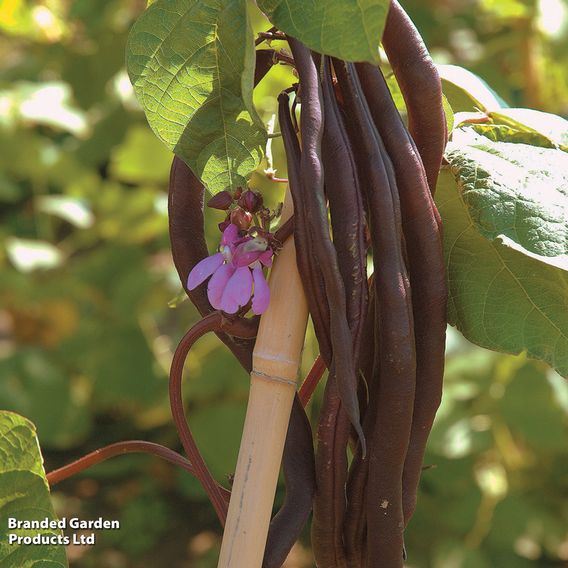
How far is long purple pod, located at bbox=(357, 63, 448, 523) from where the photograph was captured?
43cm

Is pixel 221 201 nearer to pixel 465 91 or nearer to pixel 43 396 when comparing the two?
pixel 465 91

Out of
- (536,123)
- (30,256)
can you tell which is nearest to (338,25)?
(536,123)

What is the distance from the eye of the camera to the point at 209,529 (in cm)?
191

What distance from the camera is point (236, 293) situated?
0.43 meters

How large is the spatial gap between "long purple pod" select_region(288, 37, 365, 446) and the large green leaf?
0.31 feet

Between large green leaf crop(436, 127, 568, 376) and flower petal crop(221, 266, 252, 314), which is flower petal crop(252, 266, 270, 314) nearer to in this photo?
flower petal crop(221, 266, 252, 314)

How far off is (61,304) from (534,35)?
4.10 ft

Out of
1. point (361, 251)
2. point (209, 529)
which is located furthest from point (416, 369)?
point (209, 529)

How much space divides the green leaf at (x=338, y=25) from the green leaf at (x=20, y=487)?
0.99 feet

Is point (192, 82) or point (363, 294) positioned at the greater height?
point (192, 82)

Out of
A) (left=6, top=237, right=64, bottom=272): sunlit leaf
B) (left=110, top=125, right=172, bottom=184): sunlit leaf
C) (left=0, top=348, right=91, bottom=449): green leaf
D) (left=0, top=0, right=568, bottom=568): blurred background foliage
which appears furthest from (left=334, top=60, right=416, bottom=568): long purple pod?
(left=0, top=348, right=91, bottom=449): green leaf

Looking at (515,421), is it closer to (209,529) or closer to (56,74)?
(209,529)

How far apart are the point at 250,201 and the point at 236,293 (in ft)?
0.17

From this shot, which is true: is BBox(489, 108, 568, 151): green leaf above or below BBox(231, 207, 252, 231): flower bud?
above
